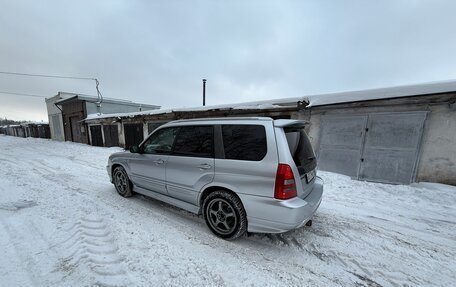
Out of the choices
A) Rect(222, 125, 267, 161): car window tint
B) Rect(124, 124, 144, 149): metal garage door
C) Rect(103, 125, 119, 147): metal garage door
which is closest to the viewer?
Rect(222, 125, 267, 161): car window tint

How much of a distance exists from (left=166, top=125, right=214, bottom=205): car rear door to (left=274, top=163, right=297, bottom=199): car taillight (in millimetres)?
965

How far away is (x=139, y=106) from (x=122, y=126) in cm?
965

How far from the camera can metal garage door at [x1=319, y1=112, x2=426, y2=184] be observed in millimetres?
4914

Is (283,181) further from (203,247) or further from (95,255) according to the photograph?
(95,255)

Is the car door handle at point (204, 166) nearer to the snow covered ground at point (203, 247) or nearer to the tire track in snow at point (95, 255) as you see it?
the snow covered ground at point (203, 247)

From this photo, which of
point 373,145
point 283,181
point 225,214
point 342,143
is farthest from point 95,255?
point 373,145

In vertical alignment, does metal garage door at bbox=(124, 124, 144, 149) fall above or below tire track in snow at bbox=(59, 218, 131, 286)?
above

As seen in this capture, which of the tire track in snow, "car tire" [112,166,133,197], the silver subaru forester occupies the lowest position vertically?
the tire track in snow

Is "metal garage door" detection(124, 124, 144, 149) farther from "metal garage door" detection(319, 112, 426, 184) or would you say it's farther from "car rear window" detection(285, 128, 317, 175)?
"car rear window" detection(285, 128, 317, 175)

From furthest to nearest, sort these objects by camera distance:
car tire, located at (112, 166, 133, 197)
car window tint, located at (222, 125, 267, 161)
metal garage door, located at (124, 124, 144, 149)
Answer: metal garage door, located at (124, 124, 144, 149) < car tire, located at (112, 166, 133, 197) < car window tint, located at (222, 125, 267, 161)

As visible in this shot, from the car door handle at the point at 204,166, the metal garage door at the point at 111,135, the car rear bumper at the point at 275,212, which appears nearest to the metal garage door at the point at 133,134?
the metal garage door at the point at 111,135

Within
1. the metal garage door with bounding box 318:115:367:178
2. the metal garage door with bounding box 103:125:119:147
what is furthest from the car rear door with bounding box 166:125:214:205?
the metal garage door with bounding box 103:125:119:147

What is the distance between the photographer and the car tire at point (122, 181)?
3.94 m

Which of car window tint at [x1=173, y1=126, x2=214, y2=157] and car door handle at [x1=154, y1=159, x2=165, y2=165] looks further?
car door handle at [x1=154, y1=159, x2=165, y2=165]
